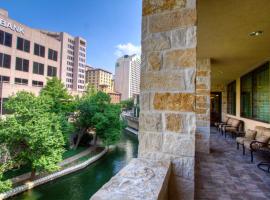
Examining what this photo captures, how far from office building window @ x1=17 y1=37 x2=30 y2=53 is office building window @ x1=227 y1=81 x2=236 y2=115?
1541 centimetres

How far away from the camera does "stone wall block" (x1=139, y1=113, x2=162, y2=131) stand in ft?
4.31

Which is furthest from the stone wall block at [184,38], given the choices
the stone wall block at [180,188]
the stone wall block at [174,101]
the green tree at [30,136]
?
the green tree at [30,136]

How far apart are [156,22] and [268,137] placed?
424 cm

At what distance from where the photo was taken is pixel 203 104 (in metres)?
4.69

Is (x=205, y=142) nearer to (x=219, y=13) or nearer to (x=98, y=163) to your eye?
(x=219, y=13)

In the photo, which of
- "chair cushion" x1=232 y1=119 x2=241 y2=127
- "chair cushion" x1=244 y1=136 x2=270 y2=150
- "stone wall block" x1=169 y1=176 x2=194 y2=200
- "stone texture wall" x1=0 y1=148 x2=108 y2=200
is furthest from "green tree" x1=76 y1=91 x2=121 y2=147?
"stone wall block" x1=169 y1=176 x2=194 y2=200

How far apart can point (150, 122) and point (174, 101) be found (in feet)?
0.72

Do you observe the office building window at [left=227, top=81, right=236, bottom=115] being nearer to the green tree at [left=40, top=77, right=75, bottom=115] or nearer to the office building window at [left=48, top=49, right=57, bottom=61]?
the green tree at [left=40, top=77, right=75, bottom=115]

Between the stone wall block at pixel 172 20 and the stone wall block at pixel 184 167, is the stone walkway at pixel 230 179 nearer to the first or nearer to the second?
the stone wall block at pixel 184 167

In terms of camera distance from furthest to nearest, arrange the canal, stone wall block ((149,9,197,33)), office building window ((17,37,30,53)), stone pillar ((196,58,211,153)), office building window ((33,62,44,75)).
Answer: office building window ((33,62,44,75)) → office building window ((17,37,30,53)) → the canal → stone pillar ((196,58,211,153)) → stone wall block ((149,9,197,33))

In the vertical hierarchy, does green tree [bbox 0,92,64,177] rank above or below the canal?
above

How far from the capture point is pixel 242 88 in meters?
7.52

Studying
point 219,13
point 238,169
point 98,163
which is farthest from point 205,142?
point 98,163

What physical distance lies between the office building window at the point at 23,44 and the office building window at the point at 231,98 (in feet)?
50.5
